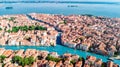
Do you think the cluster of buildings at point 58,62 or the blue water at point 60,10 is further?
the blue water at point 60,10

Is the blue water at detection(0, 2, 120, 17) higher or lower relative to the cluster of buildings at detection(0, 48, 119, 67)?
lower

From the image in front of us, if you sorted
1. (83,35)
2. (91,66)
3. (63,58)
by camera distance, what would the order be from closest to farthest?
(91,66)
(63,58)
(83,35)

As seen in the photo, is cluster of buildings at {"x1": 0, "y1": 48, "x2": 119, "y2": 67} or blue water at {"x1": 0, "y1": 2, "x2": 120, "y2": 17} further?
blue water at {"x1": 0, "y1": 2, "x2": 120, "y2": 17}

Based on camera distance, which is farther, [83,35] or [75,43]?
[83,35]

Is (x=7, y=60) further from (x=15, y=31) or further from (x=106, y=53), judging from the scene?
(x=15, y=31)

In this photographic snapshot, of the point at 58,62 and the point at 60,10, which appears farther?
the point at 60,10

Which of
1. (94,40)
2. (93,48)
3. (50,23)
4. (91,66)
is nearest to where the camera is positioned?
(91,66)

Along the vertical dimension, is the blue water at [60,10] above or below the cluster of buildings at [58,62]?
below

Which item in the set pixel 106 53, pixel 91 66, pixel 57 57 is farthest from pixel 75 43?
pixel 91 66

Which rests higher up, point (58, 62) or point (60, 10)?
point (58, 62)

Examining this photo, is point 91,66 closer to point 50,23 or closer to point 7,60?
point 7,60
